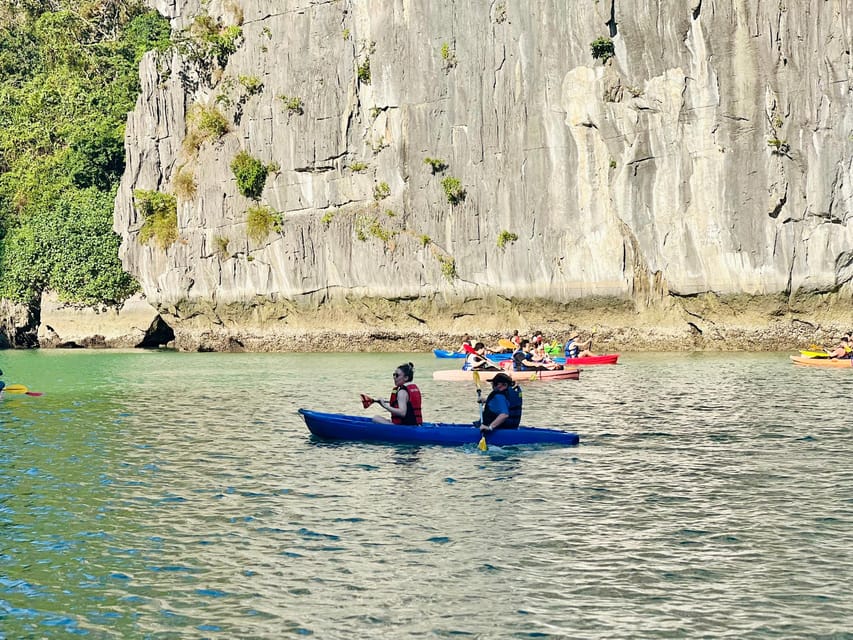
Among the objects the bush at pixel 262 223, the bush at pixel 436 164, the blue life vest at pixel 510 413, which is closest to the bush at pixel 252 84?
the bush at pixel 262 223

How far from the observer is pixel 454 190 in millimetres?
50844

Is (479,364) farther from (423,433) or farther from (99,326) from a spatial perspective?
(99,326)

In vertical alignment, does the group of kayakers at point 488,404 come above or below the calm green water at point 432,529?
above

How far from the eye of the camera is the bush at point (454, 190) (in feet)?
167

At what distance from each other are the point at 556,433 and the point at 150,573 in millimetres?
10105

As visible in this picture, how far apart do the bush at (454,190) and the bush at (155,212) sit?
1732 cm

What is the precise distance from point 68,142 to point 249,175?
2050cm

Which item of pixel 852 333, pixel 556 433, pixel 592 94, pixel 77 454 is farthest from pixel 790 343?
pixel 77 454

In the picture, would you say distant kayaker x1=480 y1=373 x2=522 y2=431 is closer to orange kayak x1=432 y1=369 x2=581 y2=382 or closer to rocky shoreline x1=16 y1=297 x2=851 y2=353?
orange kayak x1=432 y1=369 x2=581 y2=382

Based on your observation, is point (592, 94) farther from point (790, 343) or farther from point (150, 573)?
point (150, 573)

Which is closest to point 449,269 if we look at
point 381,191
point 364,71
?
point 381,191

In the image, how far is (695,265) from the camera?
1809 inches

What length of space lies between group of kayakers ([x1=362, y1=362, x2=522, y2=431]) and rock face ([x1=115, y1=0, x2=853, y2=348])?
2822 cm

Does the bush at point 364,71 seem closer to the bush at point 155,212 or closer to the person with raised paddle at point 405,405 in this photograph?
the bush at point 155,212
